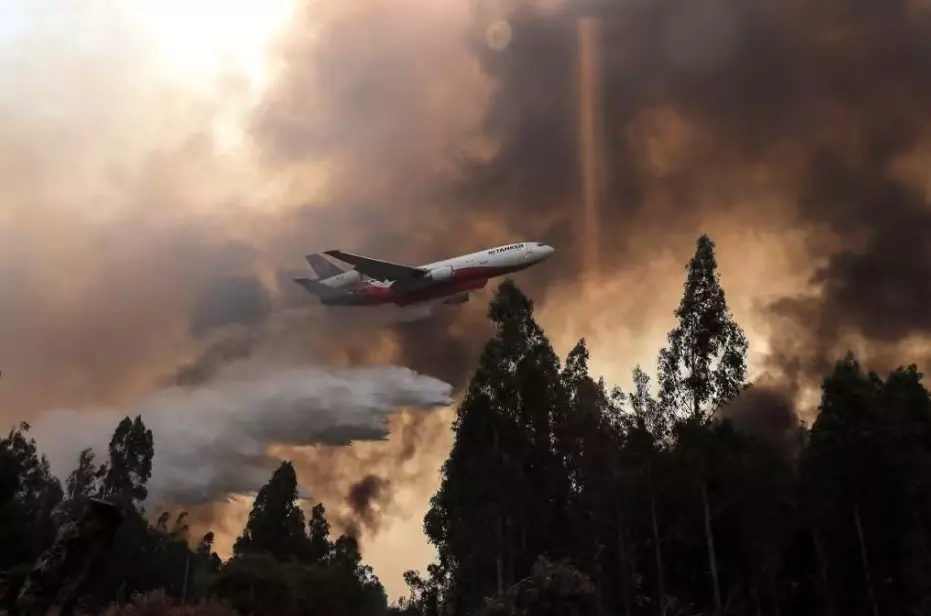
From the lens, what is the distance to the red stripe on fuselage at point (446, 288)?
60938 millimetres

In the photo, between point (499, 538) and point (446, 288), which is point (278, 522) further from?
point (499, 538)

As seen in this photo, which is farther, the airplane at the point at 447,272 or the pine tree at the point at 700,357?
the airplane at the point at 447,272

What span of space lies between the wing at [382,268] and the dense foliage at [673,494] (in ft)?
42.7

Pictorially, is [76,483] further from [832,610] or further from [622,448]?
[832,610]

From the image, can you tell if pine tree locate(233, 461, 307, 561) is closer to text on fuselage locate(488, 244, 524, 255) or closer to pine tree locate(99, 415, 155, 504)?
pine tree locate(99, 415, 155, 504)

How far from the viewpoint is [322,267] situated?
8381 cm

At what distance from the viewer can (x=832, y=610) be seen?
4647 centimetres

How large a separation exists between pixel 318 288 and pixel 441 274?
19.3 m

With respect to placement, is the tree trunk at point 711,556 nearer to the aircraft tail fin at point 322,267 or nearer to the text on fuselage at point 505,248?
the text on fuselage at point 505,248

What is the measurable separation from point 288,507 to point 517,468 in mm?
50028

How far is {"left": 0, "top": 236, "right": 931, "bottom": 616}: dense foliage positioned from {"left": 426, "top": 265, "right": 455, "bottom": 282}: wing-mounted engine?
39.0 feet

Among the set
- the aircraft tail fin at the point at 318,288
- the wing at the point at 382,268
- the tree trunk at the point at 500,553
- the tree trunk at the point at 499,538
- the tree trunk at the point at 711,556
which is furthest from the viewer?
the aircraft tail fin at the point at 318,288

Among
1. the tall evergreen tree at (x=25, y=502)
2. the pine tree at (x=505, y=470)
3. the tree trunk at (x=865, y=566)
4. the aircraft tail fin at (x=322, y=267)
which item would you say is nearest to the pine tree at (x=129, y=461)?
the tall evergreen tree at (x=25, y=502)

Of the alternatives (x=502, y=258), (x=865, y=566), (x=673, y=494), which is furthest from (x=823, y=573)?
(x=502, y=258)
